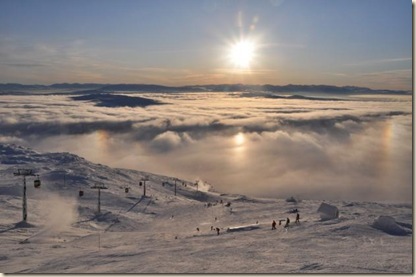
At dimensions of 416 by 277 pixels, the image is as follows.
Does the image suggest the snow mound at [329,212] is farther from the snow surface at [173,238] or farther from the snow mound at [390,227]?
the snow mound at [390,227]

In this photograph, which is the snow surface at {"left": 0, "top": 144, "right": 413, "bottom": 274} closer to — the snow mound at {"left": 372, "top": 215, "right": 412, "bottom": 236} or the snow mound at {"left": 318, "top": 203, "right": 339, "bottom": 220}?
the snow mound at {"left": 372, "top": 215, "right": 412, "bottom": 236}

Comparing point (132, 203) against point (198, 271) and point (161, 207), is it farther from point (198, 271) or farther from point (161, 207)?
point (198, 271)

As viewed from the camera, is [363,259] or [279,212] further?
[279,212]

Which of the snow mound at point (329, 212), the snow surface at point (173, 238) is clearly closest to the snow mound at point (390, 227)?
the snow surface at point (173, 238)

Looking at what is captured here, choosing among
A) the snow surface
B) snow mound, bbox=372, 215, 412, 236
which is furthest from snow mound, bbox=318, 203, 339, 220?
snow mound, bbox=372, 215, 412, 236

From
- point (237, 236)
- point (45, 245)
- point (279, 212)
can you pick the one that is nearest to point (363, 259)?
point (237, 236)
